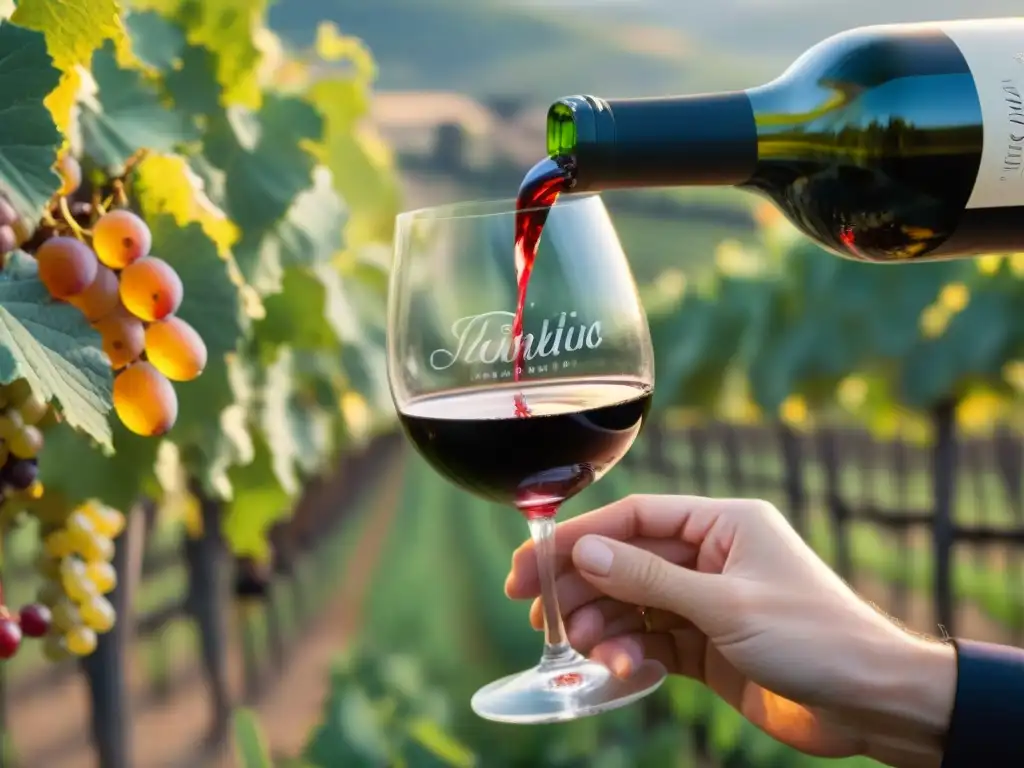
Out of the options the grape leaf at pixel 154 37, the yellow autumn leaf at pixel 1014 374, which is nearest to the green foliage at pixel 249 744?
the grape leaf at pixel 154 37

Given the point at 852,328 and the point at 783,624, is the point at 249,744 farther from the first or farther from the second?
the point at 852,328

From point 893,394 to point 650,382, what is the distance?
17.7 ft

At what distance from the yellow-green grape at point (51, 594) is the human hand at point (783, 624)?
52cm

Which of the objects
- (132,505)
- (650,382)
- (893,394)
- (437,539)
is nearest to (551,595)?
(650,382)

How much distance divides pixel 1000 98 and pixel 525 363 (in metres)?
0.56

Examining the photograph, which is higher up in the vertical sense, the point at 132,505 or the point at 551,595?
the point at 132,505

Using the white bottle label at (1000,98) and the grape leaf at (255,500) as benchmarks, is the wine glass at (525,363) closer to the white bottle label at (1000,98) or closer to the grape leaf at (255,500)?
the white bottle label at (1000,98)

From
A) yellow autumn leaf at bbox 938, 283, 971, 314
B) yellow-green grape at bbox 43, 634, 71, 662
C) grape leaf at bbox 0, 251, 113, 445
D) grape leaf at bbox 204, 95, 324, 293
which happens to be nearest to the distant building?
yellow autumn leaf at bbox 938, 283, 971, 314

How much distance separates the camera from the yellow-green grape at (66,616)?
130 centimetres

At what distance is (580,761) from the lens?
2.45m

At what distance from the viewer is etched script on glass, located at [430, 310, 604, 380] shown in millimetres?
1246

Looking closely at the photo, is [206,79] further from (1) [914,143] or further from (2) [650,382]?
(1) [914,143]

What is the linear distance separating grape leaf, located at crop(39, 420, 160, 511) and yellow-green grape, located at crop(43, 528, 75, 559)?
0.13 ft

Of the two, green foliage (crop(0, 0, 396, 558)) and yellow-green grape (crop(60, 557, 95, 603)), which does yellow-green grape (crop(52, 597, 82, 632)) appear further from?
green foliage (crop(0, 0, 396, 558))
